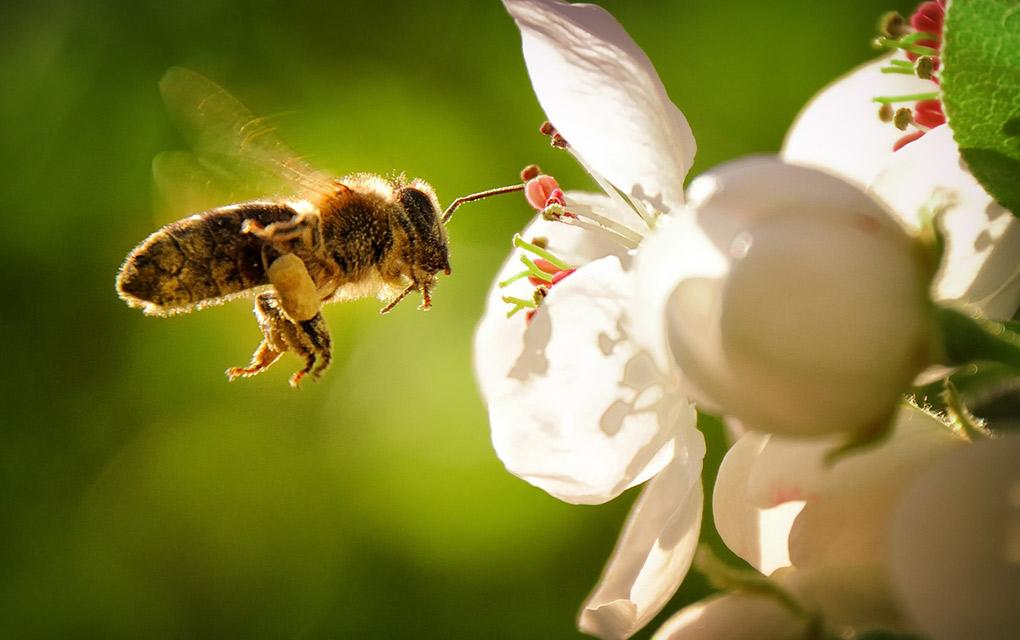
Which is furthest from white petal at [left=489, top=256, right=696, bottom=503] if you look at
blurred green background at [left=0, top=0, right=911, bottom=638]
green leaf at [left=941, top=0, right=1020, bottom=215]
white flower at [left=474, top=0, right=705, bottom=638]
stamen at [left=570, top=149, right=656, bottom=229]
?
blurred green background at [left=0, top=0, right=911, bottom=638]

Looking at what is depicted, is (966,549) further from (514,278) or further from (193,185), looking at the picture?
(193,185)

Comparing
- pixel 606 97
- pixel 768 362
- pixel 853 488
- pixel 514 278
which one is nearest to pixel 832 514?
pixel 853 488

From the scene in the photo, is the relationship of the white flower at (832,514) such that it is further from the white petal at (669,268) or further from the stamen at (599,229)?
the stamen at (599,229)

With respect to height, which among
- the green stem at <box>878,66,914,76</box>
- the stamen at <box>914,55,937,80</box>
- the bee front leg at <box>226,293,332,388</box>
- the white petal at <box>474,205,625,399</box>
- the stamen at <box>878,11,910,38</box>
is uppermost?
the stamen at <box>878,11,910,38</box>

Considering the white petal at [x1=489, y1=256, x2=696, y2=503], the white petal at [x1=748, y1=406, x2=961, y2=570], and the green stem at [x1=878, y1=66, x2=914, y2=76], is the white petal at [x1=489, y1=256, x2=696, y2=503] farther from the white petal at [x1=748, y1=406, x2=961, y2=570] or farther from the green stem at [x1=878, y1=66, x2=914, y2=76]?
the green stem at [x1=878, y1=66, x2=914, y2=76]

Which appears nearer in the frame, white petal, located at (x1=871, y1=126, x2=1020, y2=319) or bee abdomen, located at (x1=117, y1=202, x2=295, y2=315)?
white petal, located at (x1=871, y1=126, x2=1020, y2=319)

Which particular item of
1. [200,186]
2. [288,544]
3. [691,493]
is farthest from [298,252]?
[288,544]
